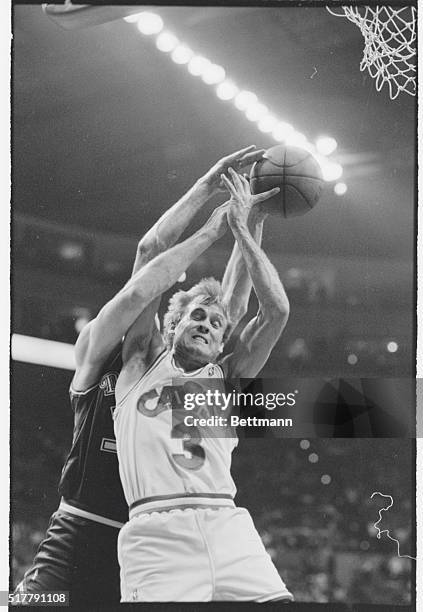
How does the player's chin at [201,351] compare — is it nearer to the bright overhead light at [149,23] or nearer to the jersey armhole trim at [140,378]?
the jersey armhole trim at [140,378]

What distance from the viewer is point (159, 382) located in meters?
2.50

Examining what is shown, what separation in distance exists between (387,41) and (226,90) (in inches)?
23.6

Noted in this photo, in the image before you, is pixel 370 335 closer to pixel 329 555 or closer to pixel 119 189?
pixel 329 555

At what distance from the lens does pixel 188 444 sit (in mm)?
2465

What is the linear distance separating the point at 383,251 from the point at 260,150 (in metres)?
0.55

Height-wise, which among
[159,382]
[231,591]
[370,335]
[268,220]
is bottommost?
[231,591]

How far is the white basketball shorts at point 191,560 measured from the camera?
94.9 inches

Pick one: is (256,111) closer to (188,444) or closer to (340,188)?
(340,188)

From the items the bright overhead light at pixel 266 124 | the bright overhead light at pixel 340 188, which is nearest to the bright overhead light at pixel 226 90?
the bright overhead light at pixel 266 124

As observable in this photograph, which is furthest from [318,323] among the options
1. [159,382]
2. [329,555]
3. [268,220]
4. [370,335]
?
[329,555]

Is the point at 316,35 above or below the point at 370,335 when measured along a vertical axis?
→ above

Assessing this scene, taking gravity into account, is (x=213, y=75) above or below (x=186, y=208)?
above

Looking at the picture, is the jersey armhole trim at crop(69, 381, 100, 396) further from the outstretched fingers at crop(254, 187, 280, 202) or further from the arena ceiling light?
the arena ceiling light

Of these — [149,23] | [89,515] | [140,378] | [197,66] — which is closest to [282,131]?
[197,66]
